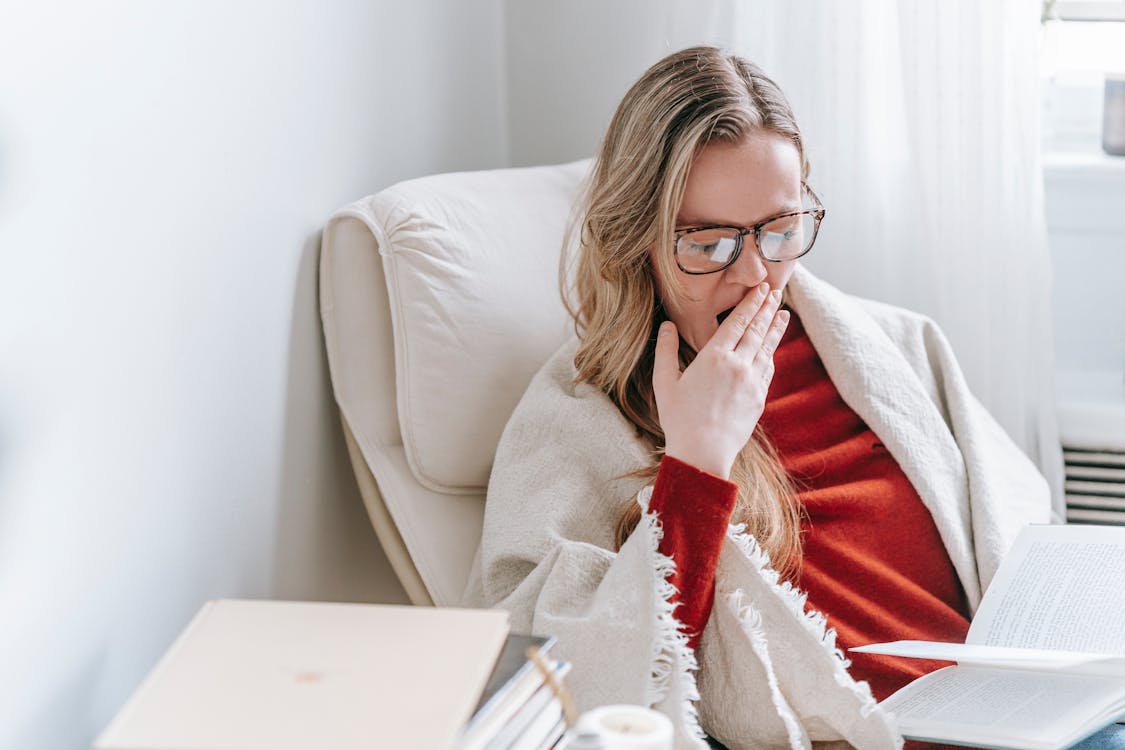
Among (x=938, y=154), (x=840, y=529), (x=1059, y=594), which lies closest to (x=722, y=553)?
(x=840, y=529)

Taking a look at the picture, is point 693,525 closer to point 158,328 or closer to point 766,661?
point 766,661

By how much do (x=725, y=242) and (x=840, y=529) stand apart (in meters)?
0.35

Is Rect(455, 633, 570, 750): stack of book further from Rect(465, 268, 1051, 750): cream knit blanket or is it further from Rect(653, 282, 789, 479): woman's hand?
Rect(653, 282, 789, 479): woman's hand

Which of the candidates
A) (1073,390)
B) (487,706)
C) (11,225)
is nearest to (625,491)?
(487,706)

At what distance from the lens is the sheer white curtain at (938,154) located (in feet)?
5.78

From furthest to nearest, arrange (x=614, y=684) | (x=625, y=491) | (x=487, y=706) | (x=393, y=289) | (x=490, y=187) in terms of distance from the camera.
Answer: (x=490, y=187)
(x=393, y=289)
(x=625, y=491)
(x=614, y=684)
(x=487, y=706)

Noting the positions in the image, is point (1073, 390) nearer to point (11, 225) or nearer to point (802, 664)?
point (802, 664)

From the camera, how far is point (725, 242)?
118 cm

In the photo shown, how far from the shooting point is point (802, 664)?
1094mm

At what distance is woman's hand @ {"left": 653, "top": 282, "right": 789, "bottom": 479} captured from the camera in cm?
111

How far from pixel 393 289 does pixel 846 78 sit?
853 millimetres

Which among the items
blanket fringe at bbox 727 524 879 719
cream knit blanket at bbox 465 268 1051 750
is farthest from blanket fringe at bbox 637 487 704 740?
blanket fringe at bbox 727 524 879 719

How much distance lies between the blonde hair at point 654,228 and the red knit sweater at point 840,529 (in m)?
0.05

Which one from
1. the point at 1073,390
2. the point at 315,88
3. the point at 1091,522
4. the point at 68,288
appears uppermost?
the point at 315,88
